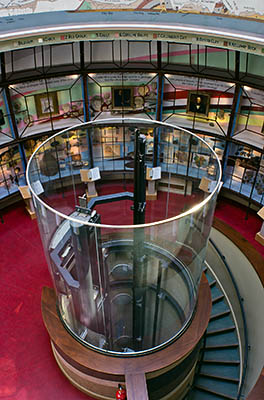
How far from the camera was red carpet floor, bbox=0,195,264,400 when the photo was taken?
7.07 m

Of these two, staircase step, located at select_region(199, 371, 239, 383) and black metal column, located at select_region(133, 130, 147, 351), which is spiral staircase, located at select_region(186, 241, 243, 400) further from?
black metal column, located at select_region(133, 130, 147, 351)

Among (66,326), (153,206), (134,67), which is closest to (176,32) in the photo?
(134,67)

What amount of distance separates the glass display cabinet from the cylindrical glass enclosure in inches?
0.9

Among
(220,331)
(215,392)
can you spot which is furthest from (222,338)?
(215,392)

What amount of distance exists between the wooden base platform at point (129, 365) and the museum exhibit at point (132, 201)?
0.03 metres

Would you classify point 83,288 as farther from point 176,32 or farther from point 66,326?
point 176,32

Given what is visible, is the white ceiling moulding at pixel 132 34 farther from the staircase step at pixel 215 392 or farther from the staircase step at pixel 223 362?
the staircase step at pixel 215 392

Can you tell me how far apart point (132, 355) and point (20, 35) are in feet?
24.0

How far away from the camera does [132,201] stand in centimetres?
679

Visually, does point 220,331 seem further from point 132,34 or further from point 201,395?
point 132,34

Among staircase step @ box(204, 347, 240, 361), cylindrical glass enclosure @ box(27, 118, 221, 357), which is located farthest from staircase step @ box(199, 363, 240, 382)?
cylindrical glass enclosure @ box(27, 118, 221, 357)

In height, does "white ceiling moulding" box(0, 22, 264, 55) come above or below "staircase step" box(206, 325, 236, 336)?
above

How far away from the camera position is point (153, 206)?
924 centimetres

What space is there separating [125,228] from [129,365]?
283cm
